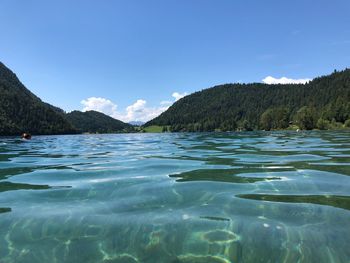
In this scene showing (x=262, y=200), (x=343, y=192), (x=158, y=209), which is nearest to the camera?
(x=158, y=209)

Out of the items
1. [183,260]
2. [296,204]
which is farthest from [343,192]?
[183,260]

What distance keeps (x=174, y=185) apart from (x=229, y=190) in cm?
186

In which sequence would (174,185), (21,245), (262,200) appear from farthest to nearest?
(174,185) < (262,200) < (21,245)

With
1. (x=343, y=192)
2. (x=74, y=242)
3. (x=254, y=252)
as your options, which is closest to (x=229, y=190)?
(x=343, y=192)

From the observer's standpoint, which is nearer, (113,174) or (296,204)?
(296,204)

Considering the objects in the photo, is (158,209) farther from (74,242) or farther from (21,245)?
(21,245)

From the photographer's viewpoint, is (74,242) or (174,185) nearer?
(74,242)

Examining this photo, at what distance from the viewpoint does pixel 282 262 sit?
192 inches

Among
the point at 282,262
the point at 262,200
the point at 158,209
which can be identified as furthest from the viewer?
the point at 262,200

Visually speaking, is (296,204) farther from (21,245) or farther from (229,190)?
(21,245)

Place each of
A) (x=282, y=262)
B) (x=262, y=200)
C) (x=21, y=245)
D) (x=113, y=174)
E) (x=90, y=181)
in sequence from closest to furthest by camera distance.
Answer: (x=282, y=262)
(x=21, y=245)
(x=262, y=200)
(x=90, y=181)
(x=113, y=174)

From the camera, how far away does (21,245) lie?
18.7 feet

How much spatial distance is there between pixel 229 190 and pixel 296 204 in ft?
6.87

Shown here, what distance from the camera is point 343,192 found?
8.72 metres
